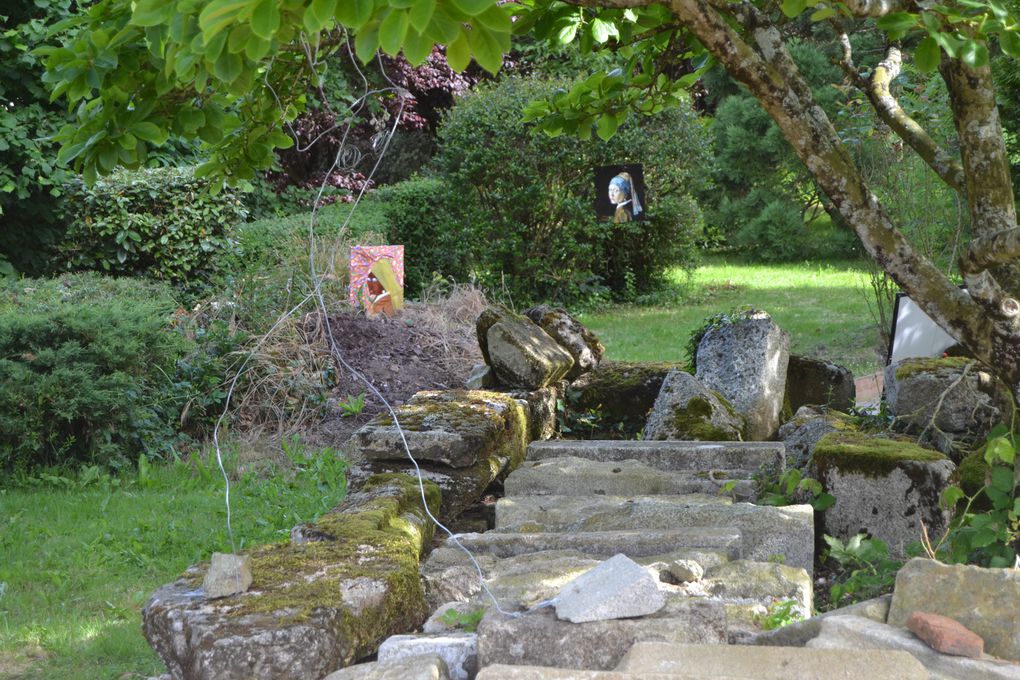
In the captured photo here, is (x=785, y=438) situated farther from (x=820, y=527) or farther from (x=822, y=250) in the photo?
(x=822, y=250)

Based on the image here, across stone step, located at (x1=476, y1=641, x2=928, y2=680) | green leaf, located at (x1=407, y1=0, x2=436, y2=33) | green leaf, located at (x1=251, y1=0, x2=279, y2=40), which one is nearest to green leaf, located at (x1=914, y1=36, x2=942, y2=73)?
green leaf, located at (x1=407, y1=0, x2=436, y2=33)

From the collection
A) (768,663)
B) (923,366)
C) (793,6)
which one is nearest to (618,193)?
(923,366)

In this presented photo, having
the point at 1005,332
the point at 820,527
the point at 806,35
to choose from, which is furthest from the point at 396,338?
the point at 806,35

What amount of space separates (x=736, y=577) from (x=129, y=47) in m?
2.52

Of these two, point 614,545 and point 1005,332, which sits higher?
point 1005,332

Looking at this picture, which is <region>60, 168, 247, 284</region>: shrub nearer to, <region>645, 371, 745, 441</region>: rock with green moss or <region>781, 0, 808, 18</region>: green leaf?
<region>645, 371, 745, 441</region>: rock with green moss

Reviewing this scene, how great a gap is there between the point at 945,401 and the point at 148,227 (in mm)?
8338

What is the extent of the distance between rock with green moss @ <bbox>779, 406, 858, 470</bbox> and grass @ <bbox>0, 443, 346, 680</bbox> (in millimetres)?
2580

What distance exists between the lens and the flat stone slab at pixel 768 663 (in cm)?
218

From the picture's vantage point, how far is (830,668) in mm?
2197

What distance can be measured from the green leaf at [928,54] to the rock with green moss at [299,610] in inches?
86.4

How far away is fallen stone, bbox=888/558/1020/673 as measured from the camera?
264cm

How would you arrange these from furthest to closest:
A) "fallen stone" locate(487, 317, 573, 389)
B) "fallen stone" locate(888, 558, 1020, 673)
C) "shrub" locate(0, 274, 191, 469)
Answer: "shrub" locate(0, 274, 191, 469) → "fallen stone" locate(487, 317, 573, 389) → "fallen stone" locate(888, 558, 1020, 673)

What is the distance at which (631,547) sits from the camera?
3.65 meters
